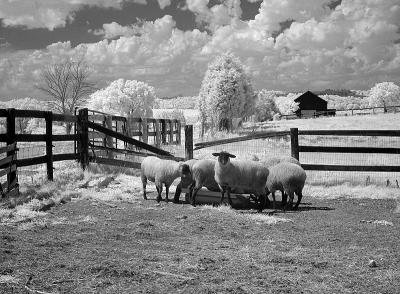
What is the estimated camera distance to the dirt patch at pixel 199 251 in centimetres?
479

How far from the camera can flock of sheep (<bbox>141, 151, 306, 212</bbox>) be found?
9.76 m

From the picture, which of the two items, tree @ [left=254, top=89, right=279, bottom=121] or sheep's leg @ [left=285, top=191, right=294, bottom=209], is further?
tree @ [left=254, top=89, right=279, bottom=121]

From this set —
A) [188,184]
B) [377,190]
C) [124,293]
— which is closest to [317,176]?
[377,190]

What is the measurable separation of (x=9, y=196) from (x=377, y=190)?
30.8 feet

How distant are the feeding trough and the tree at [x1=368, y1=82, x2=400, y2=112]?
117978 mm

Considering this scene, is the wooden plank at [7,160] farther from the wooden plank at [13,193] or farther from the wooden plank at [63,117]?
the wooden plank at [63,117]

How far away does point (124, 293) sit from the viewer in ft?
14.8

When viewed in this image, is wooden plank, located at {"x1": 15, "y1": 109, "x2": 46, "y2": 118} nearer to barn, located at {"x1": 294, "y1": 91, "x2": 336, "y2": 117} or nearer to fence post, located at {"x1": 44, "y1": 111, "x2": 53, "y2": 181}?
fence post, located at {"x1": 44, "y1": 111, "x2": 53, "y2": 181}

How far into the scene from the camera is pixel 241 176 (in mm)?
9977

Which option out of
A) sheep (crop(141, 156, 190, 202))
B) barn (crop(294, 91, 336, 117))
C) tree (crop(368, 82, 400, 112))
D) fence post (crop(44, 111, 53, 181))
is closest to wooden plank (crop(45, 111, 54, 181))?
fence post (crop(44, 111, 53, 181))

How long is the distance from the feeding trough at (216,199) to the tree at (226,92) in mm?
38452

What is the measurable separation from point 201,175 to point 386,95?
121m

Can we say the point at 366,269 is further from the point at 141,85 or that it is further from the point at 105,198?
the point at 141,85

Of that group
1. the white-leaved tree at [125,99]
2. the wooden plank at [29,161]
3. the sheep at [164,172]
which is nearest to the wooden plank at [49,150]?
the wooden plank at [29,161]
